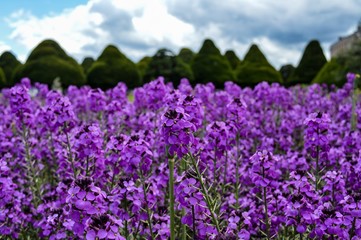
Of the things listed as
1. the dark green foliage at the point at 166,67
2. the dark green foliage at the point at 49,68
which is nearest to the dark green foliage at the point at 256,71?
the dark green foliage at the point at 166,67

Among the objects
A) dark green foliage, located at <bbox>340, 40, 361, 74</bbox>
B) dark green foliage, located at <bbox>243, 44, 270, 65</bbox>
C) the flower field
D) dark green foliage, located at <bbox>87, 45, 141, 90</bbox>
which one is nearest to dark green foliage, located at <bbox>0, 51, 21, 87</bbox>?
dark green foliage, located at <bbox>87, 45, 141, 90</bbox>

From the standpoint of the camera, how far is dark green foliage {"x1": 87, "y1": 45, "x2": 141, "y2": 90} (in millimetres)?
30828

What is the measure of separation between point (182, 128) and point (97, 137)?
153 cm

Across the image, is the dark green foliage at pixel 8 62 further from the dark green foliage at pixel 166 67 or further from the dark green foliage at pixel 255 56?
the dark green foliage at pixel 255 56

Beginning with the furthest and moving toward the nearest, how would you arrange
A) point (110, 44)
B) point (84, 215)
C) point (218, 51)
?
point (218, 51)
point (110, 44)
point (84, 215)

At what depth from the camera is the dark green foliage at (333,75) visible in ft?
90.4

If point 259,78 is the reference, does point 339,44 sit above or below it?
above

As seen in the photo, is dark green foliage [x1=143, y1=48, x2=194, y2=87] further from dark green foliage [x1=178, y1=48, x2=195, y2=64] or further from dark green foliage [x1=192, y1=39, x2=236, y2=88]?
dark green foliage [x1=178, y1=48, x2=195, y2=64]

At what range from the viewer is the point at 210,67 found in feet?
113

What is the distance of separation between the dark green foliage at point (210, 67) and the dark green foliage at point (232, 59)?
30.7 feet

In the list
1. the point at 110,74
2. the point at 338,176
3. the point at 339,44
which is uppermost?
the point at 339,44

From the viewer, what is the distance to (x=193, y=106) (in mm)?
4109

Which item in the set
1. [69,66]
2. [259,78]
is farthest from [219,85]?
[69,66]

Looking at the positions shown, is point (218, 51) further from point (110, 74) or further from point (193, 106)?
point (193, 106)
